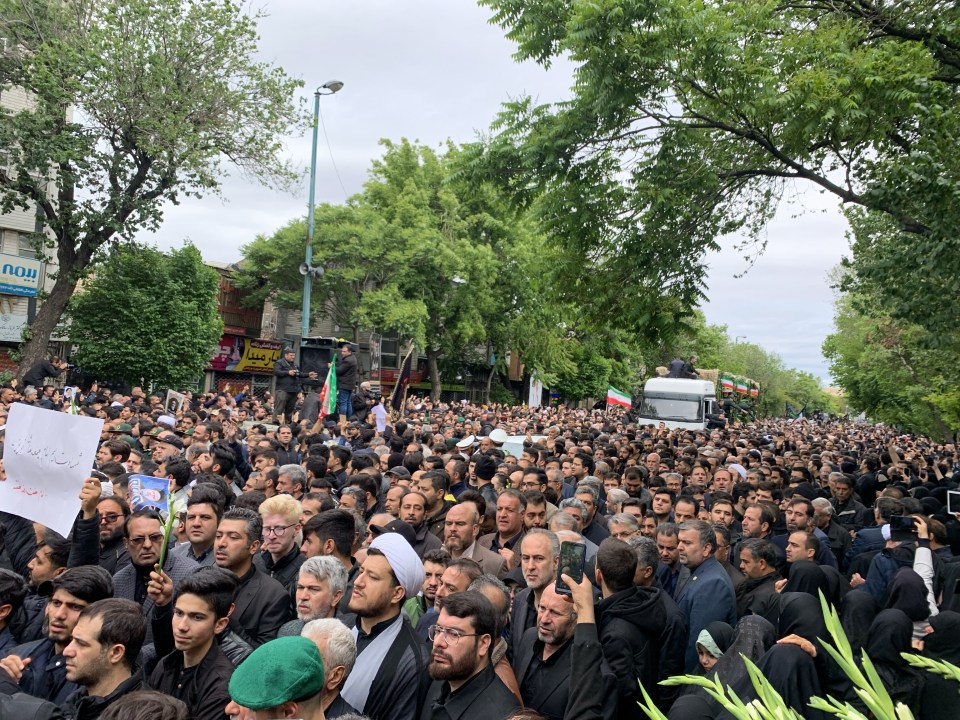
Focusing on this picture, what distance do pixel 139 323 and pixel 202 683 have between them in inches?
990

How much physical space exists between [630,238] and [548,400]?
146ft

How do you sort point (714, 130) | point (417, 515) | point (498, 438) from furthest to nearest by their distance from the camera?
point (498, 438) < point (714, 130) < point (417, 515)

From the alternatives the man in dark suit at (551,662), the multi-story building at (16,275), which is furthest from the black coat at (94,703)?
the multi-story building at (16,275)

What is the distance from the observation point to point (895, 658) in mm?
4629

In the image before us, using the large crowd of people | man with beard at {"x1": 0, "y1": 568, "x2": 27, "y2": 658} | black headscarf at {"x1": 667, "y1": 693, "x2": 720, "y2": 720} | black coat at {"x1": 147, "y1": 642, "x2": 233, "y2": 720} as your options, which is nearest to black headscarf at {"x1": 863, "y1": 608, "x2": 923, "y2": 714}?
the large crowd of people

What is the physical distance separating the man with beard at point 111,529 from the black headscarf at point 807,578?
4714 millimetres

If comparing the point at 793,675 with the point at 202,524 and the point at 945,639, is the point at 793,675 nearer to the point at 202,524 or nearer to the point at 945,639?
the point at 945,639

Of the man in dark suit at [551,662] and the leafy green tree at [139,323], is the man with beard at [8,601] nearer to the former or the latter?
the man in dark suit at [551,662]

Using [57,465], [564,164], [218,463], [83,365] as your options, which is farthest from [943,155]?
[83,365]

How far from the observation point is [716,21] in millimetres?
9789

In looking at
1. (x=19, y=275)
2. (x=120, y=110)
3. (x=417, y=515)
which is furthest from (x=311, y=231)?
(x=417, y=515)

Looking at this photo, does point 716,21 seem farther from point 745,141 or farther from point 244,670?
point 244,670

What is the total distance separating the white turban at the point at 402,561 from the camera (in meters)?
4.25

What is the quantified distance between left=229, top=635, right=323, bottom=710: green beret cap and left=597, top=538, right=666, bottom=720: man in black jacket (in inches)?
69.3
